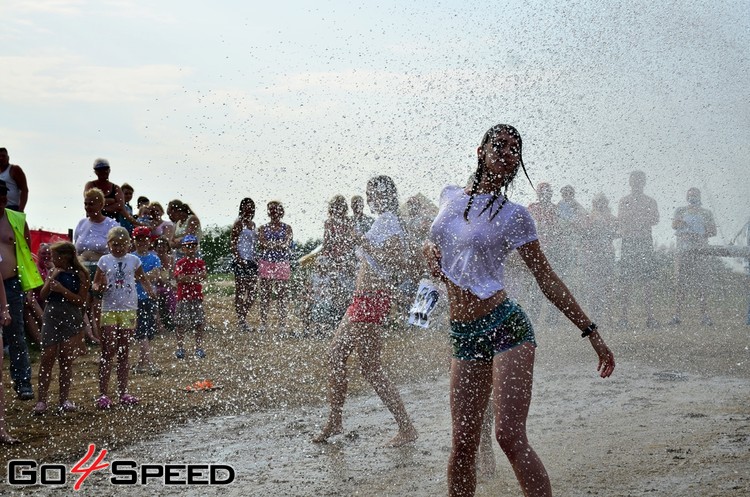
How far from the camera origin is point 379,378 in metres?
6.09

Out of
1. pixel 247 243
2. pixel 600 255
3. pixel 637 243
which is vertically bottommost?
pixel 600 255

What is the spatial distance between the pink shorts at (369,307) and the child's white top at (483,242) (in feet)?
6.55

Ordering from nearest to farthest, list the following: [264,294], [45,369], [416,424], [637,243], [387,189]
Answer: [387,189] → [416,424] → [45,369] → [264,294] → [637,243]

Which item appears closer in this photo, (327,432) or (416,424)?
(327,432)

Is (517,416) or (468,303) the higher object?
(468,303)

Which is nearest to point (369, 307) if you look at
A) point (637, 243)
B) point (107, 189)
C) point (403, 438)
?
point (403, 438)

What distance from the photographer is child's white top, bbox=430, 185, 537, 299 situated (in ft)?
12.5

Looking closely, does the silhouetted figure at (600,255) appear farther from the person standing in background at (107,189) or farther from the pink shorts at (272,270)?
the person standing in background at (107,189)

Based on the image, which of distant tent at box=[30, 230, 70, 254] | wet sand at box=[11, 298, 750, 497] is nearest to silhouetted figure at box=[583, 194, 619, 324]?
wet sand at box=[11, 298, 750, 497]

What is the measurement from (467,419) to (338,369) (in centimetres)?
233

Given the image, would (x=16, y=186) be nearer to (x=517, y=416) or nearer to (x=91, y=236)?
(x=91, y=236)

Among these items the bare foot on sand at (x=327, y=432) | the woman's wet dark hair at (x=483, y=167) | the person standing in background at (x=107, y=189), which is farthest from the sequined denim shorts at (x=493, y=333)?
the person standing in background at (x=107, y=189)

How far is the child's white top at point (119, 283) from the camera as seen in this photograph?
7.59 metres

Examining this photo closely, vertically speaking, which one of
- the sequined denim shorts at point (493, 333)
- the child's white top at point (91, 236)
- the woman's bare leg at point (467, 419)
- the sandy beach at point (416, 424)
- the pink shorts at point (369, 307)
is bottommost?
the sandy beach at point (416, 424)
